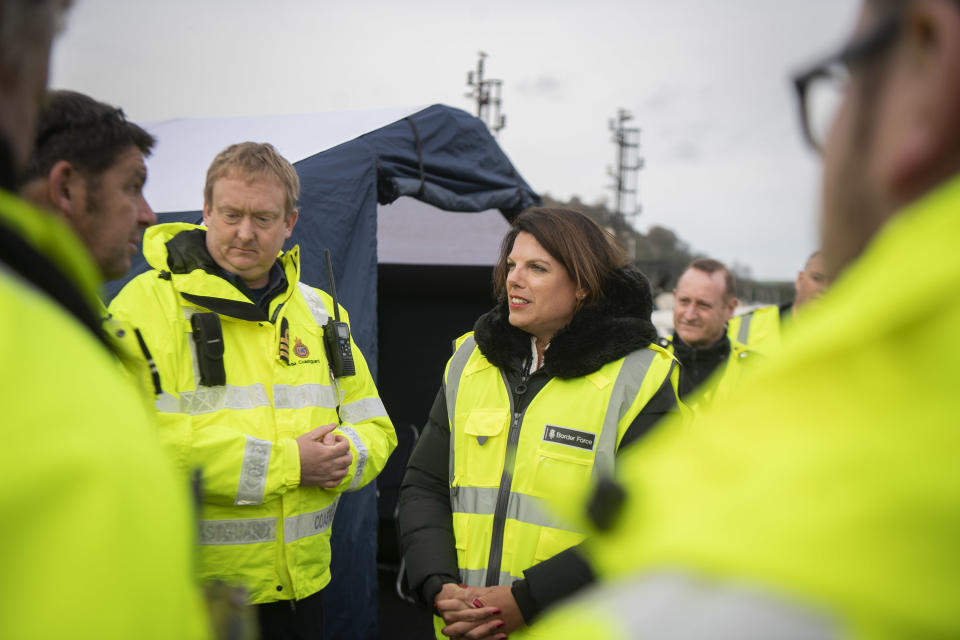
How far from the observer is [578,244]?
8.28ft

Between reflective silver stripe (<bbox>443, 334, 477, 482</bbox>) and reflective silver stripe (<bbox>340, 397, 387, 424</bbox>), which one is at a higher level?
reflective silver stripe (<bbox>443, 334, 477, 482</bbox>)

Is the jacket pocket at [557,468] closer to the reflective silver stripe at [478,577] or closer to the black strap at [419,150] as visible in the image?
the reflective silver stripe at [478,577]

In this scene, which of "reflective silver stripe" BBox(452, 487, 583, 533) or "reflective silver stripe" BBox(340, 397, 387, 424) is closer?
"reflective silver stripe" BBox(452, 487, 583, 533)

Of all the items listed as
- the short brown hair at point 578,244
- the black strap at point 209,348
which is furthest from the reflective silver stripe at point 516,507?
the black strap at point 209,348

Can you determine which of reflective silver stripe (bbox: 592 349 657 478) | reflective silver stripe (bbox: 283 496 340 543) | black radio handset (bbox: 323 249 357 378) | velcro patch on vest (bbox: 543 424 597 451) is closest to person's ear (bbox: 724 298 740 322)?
reflective silver stripe (bbox: 592 349 657 478)

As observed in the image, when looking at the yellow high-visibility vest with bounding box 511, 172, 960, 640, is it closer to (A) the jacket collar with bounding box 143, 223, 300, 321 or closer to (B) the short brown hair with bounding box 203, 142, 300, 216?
(A) the jacket collar with bounding box 143, 223, 300, 321

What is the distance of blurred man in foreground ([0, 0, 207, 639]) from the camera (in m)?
0.50

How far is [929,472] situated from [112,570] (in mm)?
621

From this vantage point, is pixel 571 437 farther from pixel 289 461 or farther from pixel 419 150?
pixel 419 150

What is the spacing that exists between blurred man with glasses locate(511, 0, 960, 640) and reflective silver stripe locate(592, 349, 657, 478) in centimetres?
161

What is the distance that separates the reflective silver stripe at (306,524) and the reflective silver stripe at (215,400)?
440mm

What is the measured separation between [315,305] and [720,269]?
119 inches

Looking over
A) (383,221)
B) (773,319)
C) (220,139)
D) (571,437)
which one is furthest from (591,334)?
(383,221)

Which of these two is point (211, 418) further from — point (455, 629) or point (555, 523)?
point (555, 523)
